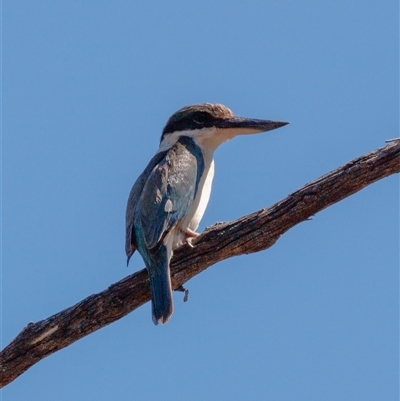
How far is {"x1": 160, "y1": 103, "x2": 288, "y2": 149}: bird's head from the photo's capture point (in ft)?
24.7

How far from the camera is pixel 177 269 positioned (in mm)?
6410

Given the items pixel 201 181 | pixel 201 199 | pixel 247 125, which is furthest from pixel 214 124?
pixel 201 199

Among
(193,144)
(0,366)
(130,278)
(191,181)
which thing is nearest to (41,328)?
(0,366)

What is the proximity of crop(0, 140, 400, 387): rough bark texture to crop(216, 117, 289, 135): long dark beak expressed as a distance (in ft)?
5.11

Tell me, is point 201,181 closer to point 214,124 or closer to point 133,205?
point 133,205

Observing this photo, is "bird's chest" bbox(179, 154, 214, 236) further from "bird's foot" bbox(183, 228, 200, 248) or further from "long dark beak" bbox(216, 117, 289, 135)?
"long dark beak" bbox(216, 117, 289, 135)

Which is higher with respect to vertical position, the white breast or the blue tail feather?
the white breast

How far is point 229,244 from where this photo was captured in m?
6.16

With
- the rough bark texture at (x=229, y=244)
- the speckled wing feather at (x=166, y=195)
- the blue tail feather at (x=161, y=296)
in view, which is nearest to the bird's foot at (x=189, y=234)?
the speckled wing feather at (x=166, y=195)

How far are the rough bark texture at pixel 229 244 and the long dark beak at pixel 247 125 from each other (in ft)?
5.11

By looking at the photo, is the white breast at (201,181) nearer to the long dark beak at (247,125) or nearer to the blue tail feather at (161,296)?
the long dark beak at (247,125)

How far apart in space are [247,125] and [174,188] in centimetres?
123

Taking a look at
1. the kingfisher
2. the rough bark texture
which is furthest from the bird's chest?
the rough bark texture

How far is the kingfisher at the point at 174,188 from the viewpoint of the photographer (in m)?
6.26
